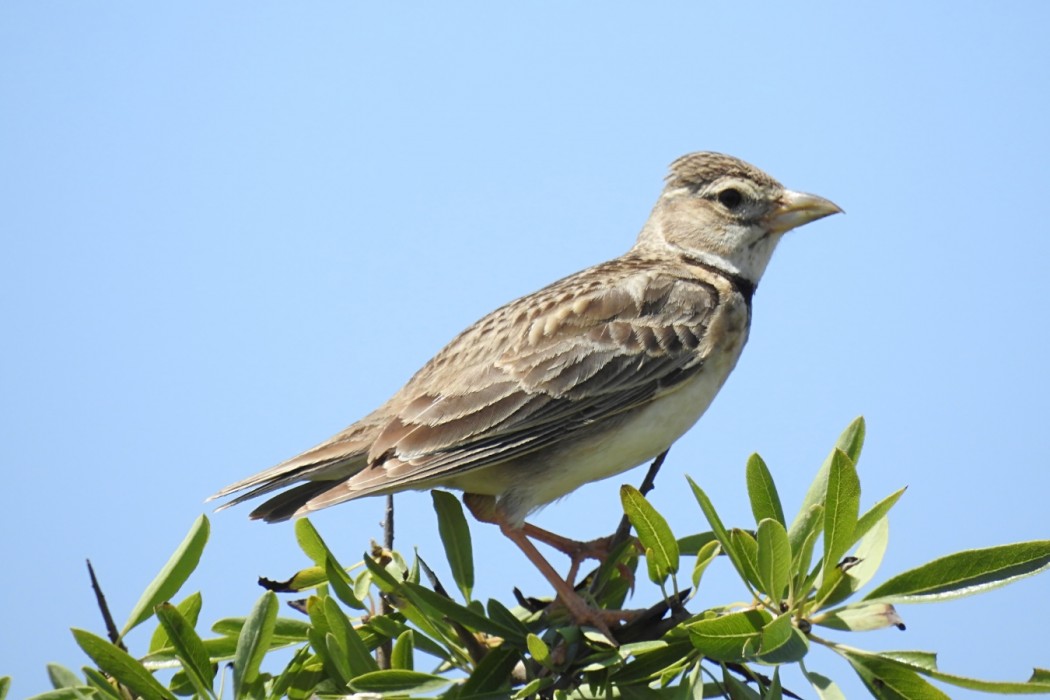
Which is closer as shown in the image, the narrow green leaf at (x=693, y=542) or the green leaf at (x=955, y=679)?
the green leaf at (x=955, y=679)

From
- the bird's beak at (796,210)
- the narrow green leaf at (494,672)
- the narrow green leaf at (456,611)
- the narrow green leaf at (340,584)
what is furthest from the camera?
the bird's beak at (796,210)

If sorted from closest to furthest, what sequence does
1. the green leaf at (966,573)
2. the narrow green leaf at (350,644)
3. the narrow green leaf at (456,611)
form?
1. the green leaf at (966,573)
2. the narrow green leaf at (350,644)
3. the narrow green leaf at (456,611)

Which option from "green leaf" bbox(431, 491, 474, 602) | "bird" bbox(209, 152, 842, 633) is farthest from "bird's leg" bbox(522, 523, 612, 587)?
"green leaf" bbox(431, 491, 474, 602)

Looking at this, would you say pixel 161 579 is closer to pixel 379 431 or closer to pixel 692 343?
pixel 379 431

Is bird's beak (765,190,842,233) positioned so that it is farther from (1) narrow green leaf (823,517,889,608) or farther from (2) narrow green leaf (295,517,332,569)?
(2) narrow green leaf (295,517,332,569)

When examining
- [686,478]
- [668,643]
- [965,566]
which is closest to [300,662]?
[668,643]

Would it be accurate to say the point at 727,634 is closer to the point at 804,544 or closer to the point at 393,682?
the point at 804,544

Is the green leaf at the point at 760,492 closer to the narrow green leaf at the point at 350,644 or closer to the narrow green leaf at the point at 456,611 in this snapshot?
the narrow green leaf at the point at 456,611

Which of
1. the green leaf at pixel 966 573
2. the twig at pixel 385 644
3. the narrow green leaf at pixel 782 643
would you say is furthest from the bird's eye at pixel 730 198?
the narrow green leaf at pixel 782 643

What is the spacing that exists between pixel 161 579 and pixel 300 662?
532mm

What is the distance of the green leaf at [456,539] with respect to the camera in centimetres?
438

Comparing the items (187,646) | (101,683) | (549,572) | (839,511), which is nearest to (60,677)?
(101,683)

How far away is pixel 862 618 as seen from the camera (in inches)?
135

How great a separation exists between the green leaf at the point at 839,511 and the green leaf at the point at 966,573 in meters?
0.16
